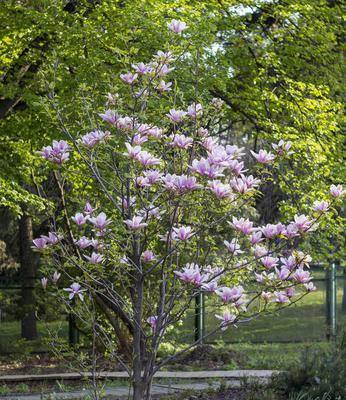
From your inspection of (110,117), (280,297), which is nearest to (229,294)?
(280,297)

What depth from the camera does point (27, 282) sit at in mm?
18062

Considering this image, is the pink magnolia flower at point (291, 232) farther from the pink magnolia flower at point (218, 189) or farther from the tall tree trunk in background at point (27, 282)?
the tall tree trunk in background at point (27, 282)

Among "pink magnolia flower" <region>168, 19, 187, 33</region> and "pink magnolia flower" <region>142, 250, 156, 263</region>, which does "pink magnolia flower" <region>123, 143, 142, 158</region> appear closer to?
"pink magnolia flower" <region>142, 250, 156, 263</region>

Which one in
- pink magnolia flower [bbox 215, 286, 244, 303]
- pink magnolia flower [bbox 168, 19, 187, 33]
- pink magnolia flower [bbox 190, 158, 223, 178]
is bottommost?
pink magnolia flower [bbox 215, 286, 244, 303]

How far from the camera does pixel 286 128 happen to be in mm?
13047

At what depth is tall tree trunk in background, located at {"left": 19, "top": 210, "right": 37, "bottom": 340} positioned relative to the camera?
1809cm

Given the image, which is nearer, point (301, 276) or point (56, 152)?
point (301, 276)

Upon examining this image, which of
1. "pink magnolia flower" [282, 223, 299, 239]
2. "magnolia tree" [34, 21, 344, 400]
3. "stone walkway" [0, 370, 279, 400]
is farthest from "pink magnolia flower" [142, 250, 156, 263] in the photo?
"stone walkway" [0, 370, 279, 400]

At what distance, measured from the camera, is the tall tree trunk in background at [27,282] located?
18094 millimetres

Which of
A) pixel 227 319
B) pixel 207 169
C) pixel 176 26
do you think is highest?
pixel 176 26

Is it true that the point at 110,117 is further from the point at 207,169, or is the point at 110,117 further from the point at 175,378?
the point at 175,378

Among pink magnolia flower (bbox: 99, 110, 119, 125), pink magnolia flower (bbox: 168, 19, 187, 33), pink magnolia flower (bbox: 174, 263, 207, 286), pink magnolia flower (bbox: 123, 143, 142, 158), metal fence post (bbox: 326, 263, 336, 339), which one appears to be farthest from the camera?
metal fence post (bbox: 326, 263, 336, 339)

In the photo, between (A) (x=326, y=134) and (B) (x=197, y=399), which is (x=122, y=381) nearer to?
(B) (x=197, y=399)

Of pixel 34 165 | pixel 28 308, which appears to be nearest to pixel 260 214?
pixel 28 308
